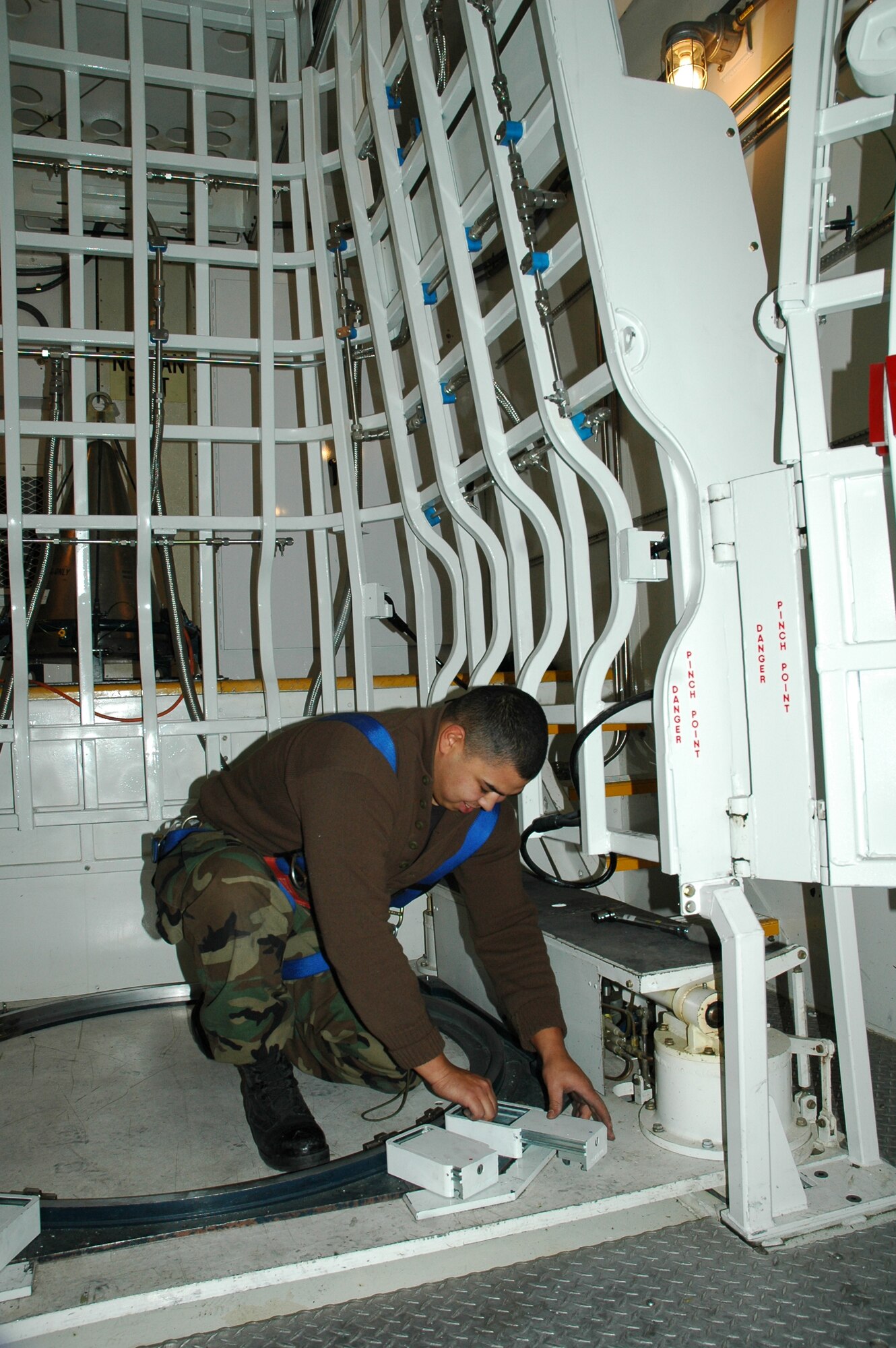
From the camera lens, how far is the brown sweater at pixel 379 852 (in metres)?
1.94

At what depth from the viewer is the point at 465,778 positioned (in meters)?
2.14

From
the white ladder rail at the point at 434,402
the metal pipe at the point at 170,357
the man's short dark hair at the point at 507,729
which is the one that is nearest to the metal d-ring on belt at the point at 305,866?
the man's short dark hair at the point at 507,729

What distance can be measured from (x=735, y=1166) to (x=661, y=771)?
792 mm

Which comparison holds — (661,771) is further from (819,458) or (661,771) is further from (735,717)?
(819,458)

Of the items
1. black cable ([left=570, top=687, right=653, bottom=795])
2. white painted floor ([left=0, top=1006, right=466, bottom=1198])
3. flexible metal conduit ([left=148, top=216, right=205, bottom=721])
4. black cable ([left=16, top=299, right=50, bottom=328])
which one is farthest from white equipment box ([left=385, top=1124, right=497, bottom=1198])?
black cable ([left=16, top=299, right=50, bottom=328])

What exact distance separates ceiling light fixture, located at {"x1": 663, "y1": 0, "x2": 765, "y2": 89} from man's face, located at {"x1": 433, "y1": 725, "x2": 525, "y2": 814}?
8.33 ft

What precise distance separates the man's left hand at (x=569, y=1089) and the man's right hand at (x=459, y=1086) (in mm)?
170

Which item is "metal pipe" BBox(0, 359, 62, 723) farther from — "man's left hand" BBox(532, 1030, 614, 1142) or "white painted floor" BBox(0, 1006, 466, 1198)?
"man's left hand" BBox(532, 1030, 614, 1142)

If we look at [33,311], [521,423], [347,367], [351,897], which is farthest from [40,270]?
[351,897]

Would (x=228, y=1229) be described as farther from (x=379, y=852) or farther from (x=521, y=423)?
(x=521, y=423)

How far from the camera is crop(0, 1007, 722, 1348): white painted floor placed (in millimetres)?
1591

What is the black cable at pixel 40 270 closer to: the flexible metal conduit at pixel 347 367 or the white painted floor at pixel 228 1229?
the flexible metal conduit at pixel 347 367

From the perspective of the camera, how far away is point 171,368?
16.5ft

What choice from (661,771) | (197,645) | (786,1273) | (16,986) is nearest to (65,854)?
(16,986)
